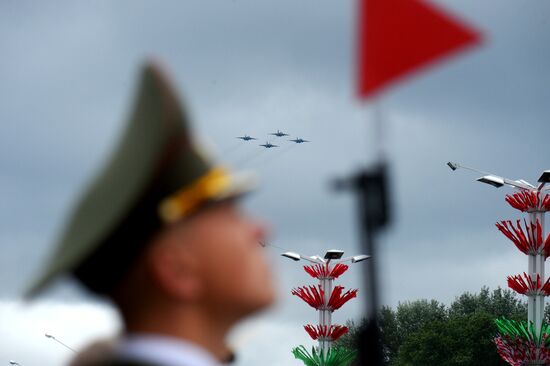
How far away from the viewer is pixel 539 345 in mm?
31172

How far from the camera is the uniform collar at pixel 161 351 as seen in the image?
9.62ft

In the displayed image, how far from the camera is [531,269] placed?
31031 millimetres

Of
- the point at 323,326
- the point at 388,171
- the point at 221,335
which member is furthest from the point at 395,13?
the point at 323,326

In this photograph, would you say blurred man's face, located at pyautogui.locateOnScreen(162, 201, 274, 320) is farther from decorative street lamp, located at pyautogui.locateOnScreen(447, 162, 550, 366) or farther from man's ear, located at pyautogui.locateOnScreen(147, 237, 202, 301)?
decorative street lamp, located at pyautogui.locateOnScreen(447, 162, 550, 366)

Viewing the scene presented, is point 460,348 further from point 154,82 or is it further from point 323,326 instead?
point 154,82

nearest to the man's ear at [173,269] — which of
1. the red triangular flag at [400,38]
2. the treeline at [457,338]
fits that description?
the red triangular flag at [400,38]

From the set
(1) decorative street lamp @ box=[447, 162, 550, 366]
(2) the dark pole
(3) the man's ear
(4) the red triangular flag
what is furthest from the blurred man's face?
(1) decorative street lamp @ box=[447, 162, 550, 366]

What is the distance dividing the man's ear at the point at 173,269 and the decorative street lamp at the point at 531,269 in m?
25.8

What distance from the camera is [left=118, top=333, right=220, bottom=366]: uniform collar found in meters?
2.93

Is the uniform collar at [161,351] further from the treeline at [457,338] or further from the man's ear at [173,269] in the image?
the treeline at [457,338]

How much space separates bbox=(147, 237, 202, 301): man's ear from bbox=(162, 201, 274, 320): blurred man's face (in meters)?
0.01

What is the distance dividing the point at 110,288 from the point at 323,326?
36334 millimetres

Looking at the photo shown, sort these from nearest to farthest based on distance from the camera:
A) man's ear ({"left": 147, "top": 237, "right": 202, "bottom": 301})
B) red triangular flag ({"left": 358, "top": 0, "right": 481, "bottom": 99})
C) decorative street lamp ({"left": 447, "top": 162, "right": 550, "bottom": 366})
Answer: red triangular flag ({"left": 358, "top": 0, "right": 481, "bottom": 99}) < man's ear ({"left": 147, "top": 237, "right": 202, "bottom": 301}) < decorative street lamp ({"left": 447, "top": 162, "right": 550, "bottom": 366})

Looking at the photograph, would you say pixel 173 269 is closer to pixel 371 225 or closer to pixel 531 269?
pixel 371 225
